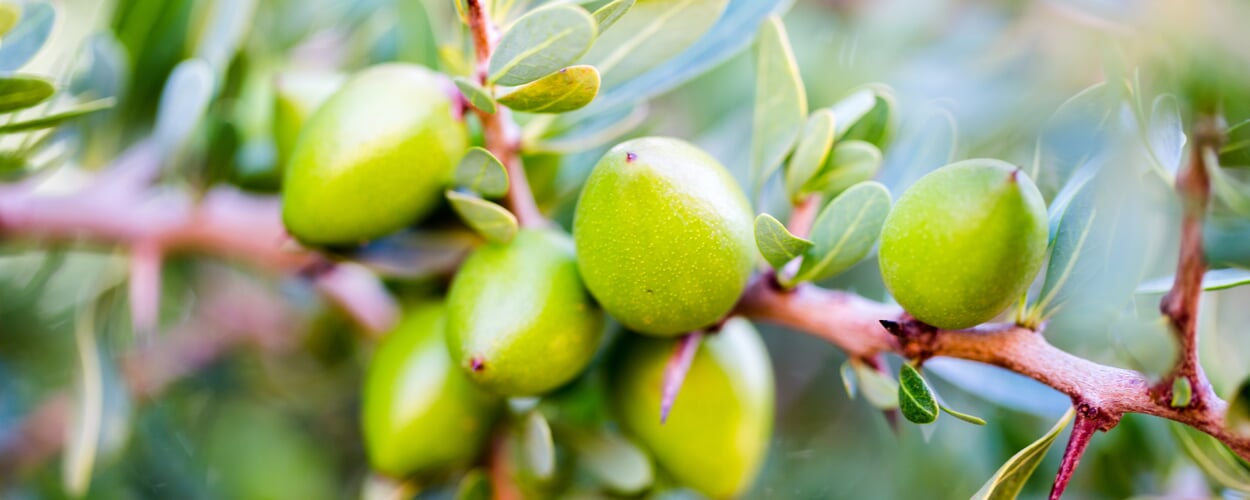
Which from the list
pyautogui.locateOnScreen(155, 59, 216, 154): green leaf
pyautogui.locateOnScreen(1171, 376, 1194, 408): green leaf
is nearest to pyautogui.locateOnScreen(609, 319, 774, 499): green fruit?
pyautogui.locateOnScreen(1171, 376, 1194, 408): green leaf

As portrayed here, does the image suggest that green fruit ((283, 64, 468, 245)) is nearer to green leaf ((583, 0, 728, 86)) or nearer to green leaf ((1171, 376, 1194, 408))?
green leaf ((583, 0, 728, 86))

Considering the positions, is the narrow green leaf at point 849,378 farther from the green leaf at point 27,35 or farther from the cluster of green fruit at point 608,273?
the green leaf at point 27,35

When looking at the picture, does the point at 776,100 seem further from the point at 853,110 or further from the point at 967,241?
the point at 967,241

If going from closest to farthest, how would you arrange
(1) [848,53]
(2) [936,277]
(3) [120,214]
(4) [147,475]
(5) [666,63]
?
(2) [936,277] → (5) [666,63] → (3) [120,214] → (4) [147,475] → (1) [848,53]

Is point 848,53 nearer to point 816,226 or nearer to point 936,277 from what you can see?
point 816,226

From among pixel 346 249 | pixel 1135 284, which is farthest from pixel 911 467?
pixel 346 249

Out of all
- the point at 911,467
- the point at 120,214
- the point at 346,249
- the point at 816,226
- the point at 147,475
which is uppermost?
the point at 816,226
